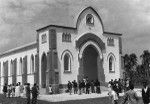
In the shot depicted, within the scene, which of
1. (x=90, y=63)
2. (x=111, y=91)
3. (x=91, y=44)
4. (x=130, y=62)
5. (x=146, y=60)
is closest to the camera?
(x=111, y=91)

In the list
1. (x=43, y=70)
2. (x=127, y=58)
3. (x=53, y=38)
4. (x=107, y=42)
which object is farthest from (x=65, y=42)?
(x=127, y=58)

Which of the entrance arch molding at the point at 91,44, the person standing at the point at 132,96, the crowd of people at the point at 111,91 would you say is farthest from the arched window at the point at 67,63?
the person standing at the point at 132,96

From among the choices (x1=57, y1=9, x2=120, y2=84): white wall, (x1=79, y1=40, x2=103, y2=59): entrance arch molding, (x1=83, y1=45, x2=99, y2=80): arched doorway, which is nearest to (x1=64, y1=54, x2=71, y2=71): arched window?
(x1=57, y1=9, x2=120, y2=84): white wall

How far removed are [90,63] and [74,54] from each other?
5316 mm

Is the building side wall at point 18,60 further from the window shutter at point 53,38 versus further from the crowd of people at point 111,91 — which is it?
the crowd of people at point 111,91

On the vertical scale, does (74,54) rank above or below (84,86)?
above

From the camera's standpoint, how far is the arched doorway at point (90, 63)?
45094mm

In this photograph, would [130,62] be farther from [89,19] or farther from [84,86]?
A: [84,86]

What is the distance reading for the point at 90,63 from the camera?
46188 millimetres

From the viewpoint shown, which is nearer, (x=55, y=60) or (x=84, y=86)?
(x=84, y=86)

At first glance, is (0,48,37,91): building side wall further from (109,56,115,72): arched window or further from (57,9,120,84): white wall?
(109,56,115,72): arched window

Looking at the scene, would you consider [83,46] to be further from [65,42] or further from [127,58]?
[127,58]

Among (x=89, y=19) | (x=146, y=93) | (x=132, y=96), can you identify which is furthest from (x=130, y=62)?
(x=132, y=96)

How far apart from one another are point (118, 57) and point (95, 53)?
455cm
